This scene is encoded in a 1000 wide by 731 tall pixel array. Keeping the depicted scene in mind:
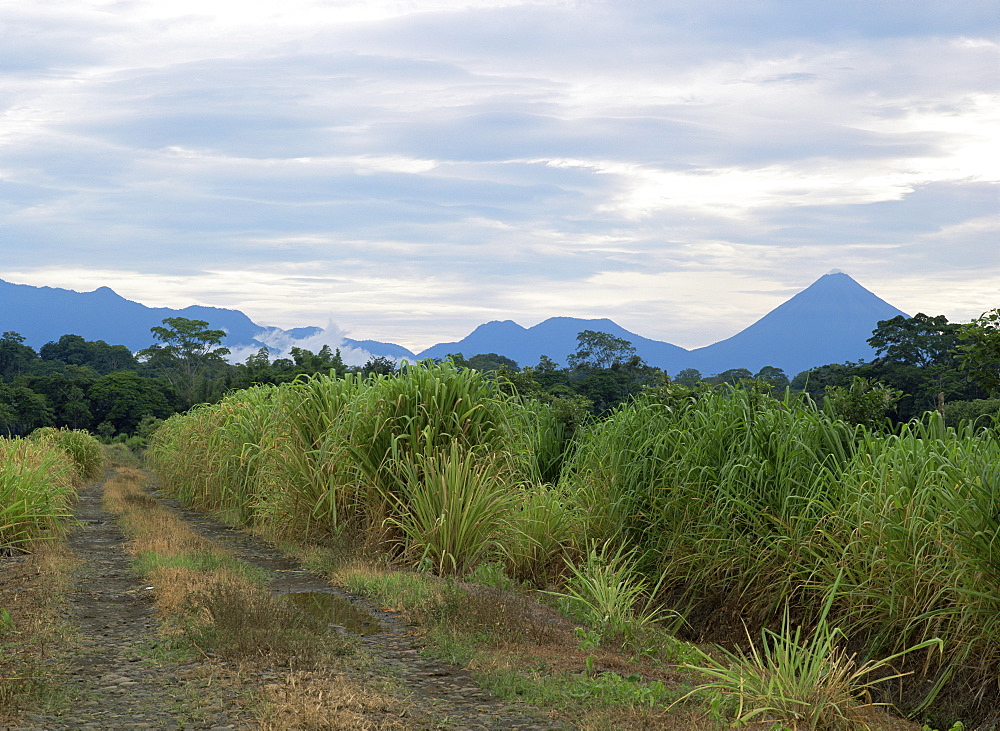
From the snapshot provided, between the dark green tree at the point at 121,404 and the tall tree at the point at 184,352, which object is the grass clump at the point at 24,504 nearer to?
the dark green tree at the point at 121,404

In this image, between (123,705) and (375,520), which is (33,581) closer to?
(375,520)

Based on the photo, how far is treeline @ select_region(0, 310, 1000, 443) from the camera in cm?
831

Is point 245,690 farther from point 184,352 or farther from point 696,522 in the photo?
point 184,352

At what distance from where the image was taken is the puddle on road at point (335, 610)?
5188 mm

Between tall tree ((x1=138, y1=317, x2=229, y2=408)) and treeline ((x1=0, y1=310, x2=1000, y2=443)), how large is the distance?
0.33 ft

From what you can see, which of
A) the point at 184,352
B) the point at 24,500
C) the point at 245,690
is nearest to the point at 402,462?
the point at 245,690

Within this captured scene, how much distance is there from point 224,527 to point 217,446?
8.31 ft

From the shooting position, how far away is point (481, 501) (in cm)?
710

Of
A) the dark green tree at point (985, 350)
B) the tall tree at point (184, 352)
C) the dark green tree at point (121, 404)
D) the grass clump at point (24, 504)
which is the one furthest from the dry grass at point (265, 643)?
the tall tree at point (184, 352)

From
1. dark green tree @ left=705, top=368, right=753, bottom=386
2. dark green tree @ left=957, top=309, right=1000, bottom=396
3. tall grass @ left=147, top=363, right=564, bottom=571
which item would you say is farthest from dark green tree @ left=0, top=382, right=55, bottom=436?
dark green tree @ left=957, top=309, right=1000, bottom=396

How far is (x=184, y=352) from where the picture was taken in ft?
268

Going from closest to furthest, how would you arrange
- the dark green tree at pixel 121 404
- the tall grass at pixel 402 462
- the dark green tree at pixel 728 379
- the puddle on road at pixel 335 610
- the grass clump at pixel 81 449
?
the puddle on road at pixel 335 610
the tall grass at pixel 402 462
the dark green tree at pixel 728 379
the grass clump at pixel 81 449
the dark green tree at pixel 121 404

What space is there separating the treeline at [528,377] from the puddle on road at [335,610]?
3264mm

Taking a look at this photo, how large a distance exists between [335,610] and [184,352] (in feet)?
268
